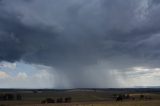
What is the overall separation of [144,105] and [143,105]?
29 cm

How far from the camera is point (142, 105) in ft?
274

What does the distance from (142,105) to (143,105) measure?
1.03 ft

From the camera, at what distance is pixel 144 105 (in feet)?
273

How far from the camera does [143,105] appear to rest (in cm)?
8319

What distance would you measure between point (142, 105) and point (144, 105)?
1.99 ft
